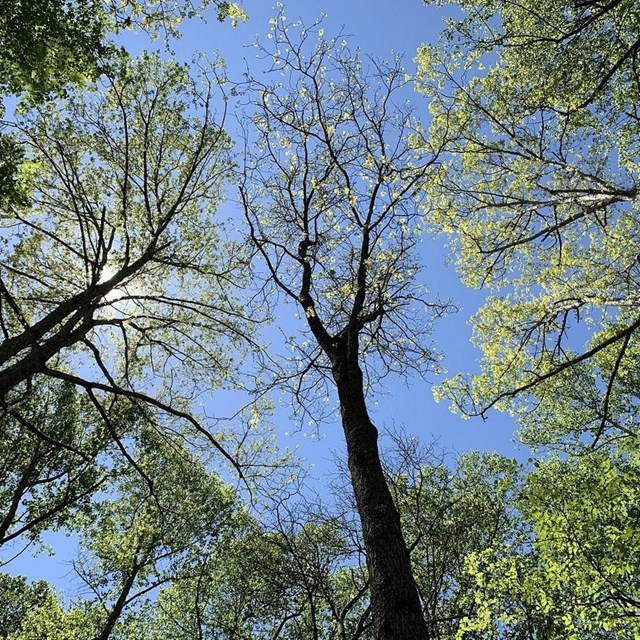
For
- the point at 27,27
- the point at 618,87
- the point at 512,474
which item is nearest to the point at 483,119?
the point at 618,87

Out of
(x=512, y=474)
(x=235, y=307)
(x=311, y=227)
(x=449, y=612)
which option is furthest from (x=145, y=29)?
(x=449, y=612)

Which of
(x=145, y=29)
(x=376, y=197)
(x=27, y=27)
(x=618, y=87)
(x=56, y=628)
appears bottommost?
(x=56, y=628)

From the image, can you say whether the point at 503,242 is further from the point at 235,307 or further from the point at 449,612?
the point at 449,612

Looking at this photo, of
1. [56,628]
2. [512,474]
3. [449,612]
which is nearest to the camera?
[512,474]

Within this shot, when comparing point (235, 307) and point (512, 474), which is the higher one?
point (235, 307)

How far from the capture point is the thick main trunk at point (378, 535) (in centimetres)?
A: 384

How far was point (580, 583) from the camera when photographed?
27.5ft

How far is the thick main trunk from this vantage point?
3.84m

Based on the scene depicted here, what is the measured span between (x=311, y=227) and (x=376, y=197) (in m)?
1.46

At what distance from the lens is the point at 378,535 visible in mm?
4535

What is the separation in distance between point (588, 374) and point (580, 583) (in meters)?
9.25

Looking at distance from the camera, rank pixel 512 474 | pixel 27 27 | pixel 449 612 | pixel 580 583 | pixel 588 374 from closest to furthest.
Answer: pixel 27 27 < pixel 580 583 < pixel 512 474 < pixel 449 612 < pixel 588 374

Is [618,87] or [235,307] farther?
[235,307]

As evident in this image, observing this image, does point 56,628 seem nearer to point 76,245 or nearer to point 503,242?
point 76,245
